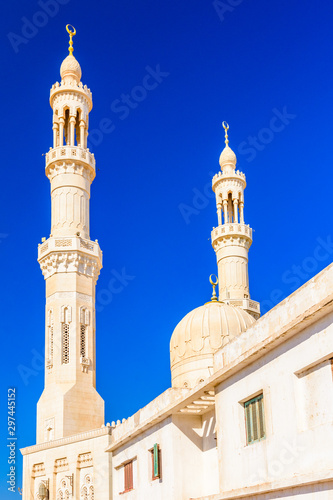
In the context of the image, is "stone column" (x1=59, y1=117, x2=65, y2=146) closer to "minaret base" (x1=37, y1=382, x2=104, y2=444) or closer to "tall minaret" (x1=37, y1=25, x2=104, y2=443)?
"tall minaret" (x1=37, y1=25, x2=104, y2=443)

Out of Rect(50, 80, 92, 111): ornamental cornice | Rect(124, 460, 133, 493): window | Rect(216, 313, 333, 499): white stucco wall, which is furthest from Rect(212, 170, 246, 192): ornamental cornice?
Rect(216, 313, 333, 499): white stucco wall

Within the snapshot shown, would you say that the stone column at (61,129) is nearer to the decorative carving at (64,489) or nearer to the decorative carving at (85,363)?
the decorative carving at (85,363)

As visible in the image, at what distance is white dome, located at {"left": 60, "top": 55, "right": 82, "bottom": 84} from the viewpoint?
3322 cm

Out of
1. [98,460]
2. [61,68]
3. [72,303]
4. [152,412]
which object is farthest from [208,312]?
[61,68]

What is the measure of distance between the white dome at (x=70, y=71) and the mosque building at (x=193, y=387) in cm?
7

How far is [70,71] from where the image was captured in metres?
33.2

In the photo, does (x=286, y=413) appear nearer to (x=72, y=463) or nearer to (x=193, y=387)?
(x=193, y=387)

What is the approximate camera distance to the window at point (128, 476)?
19.2 metres

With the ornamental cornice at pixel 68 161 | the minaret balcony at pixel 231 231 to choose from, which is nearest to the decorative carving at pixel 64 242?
the ornamental cornice at pixel 68 161

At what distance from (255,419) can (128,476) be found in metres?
8.17

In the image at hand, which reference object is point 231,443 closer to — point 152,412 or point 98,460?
point 152,412

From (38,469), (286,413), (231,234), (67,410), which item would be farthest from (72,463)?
(231,234)

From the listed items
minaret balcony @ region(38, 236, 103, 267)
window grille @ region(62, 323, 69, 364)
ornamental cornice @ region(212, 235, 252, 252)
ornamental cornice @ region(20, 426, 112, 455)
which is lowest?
ornamental cornice @ region(20, 426, 112, 455)

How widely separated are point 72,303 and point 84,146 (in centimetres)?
787
